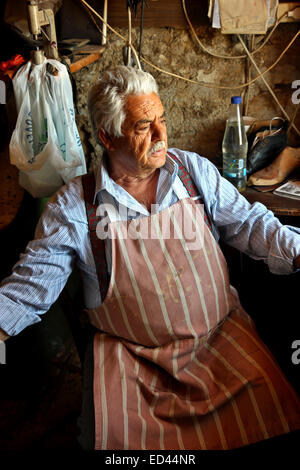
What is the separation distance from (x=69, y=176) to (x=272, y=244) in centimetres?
85

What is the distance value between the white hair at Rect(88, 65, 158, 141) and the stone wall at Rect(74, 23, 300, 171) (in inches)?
27.9

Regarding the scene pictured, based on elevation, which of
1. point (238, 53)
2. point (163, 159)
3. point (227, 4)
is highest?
point (227, 4)

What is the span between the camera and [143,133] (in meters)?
1.45

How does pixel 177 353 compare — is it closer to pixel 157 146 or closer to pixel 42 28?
pixel 157 146

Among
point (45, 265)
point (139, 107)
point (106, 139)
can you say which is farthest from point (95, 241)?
point (139, 107)

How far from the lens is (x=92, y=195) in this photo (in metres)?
1.48

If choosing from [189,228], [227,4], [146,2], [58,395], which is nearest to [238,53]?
[227,4]

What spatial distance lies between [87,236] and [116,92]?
1.61 feet

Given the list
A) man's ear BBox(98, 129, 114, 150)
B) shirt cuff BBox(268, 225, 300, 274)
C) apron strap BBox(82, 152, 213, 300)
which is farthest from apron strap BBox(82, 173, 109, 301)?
shirt cuff BBox(268, 225, 300, 274)

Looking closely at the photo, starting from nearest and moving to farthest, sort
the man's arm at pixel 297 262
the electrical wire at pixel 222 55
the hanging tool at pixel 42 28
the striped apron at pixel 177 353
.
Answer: the striped apron at pixel 177 353
the man's arm at pixel 297 262
the hanging tool at pixel 42 28
the electrical wire at pixel 222 55

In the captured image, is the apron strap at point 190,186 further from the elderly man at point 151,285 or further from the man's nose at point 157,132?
the man's nose at point 157,132

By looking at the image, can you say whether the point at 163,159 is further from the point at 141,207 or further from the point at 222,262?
the point at 222,262

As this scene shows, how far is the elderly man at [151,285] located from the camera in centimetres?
131

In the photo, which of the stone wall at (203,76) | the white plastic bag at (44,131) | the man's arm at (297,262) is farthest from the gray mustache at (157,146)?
the stone wall at (203,76)
